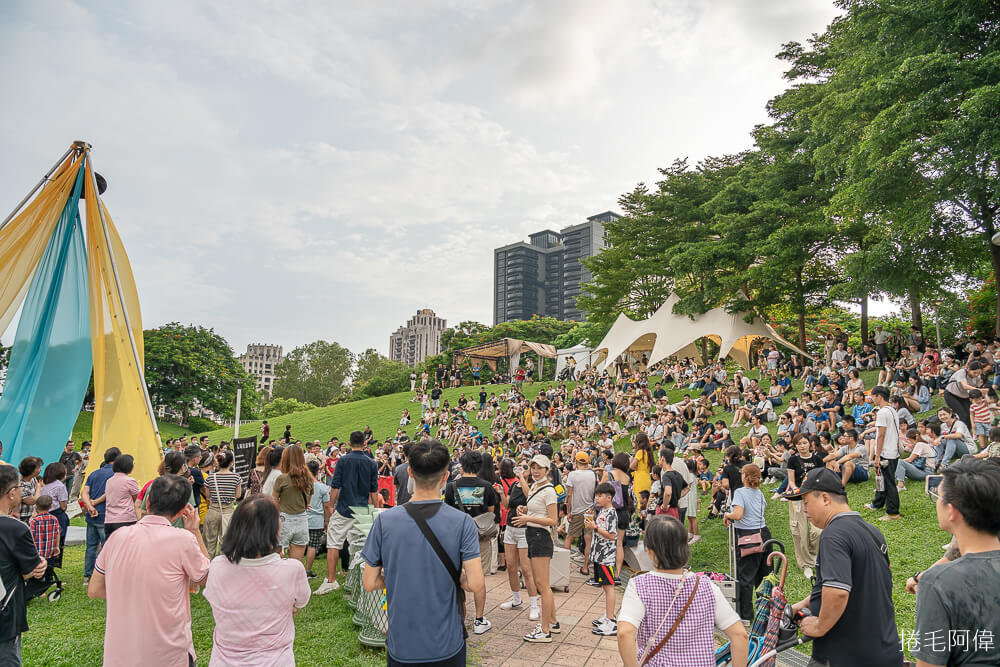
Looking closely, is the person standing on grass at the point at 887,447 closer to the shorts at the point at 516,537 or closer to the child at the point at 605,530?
the child at the point at 605,530

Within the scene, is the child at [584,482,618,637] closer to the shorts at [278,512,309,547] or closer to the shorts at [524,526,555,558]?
the shorts at [524,526,555,558]

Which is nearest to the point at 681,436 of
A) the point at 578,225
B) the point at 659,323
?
the point at 659,323

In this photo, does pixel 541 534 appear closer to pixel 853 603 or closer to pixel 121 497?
pixel 853 603

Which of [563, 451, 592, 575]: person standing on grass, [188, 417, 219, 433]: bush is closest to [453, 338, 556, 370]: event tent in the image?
[188, 417, 219, 433]: bush

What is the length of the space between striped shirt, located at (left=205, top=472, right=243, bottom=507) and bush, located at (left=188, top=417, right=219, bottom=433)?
123ft

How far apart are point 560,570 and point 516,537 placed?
119cm

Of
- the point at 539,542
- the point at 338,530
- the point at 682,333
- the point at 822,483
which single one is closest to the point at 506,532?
the point at 539,542

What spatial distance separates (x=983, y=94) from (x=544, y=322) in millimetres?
65020

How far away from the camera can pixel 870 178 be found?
1365 cm

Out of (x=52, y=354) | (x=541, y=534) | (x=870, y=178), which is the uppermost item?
(x=870, y=178)

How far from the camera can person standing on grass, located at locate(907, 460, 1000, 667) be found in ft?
6.06

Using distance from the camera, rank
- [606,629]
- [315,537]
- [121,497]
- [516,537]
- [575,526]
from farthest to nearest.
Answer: [575,526] < [315,537] < [516,537] < [121,497] < [606,629]

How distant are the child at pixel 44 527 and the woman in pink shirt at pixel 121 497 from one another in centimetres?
45

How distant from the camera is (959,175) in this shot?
12.2 m
